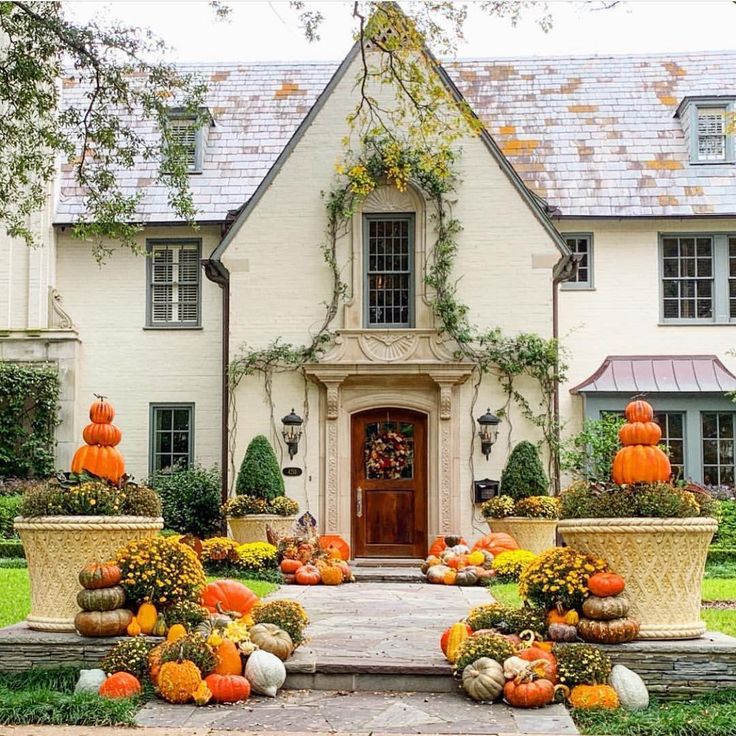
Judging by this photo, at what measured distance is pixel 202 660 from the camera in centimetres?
767

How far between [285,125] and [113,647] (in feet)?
53.5

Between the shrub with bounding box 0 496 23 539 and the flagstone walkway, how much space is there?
30.7ft

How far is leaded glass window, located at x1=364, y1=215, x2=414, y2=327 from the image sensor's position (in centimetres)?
1827

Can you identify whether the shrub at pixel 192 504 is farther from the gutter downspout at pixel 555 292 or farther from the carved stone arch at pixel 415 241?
the gutter downspout at pixel 555 292

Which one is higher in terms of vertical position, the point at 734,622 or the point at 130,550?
the point at 130,550

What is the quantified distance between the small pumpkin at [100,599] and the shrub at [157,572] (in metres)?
0.11

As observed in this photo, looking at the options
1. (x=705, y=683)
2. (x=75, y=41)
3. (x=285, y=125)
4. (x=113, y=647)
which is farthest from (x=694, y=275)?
(x=113, y=647)

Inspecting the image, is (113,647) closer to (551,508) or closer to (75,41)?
(75,41)

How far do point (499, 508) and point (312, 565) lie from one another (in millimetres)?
3317

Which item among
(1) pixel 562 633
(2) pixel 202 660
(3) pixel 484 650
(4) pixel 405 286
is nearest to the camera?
(2) pixel 202 660

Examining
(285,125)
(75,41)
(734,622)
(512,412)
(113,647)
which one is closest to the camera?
(113,647)

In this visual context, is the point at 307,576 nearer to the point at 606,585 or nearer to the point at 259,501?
the point at 259,501

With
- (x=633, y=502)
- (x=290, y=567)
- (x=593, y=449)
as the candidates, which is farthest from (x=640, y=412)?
(x=593, y=449)

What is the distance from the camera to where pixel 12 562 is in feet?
54.2
